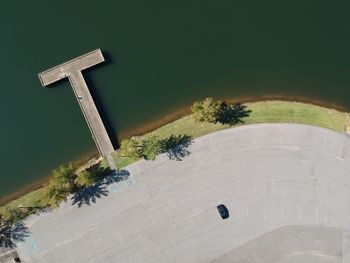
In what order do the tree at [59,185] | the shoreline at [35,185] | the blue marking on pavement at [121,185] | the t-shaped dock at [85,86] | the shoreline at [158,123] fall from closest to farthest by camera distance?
the tree at [59,185], the blue marking on pavement at [121,185], the shoreline at [35,185], the shoreline at [158,123], the t-shaped dock at [85,86]

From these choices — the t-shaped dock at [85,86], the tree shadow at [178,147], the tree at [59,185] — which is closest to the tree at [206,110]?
the tree shadow at [178,147]

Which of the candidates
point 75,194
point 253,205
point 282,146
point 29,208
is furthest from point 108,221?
point 282,146

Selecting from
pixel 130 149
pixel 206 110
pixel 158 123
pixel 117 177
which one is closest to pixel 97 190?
pixel 117 177

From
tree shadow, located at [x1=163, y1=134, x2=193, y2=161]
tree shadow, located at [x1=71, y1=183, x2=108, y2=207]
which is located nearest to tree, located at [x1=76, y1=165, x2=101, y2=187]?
tree shadow, located at [x1=71, y1=183, x2=108, y2=207]

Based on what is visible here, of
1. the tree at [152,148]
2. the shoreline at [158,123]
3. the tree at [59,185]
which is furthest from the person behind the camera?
the shoreline at [158,123]

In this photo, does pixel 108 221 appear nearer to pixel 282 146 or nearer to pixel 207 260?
pixel 207 260

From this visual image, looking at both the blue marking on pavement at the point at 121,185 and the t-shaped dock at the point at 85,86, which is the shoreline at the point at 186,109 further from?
the blue marking on pavement at the point at 121,185
